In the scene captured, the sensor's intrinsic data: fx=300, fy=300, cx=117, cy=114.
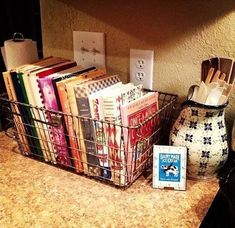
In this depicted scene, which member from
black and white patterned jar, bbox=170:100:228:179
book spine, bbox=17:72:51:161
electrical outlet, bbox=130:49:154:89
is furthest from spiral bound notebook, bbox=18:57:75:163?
black and white patterned jar, bbox=170:100:228:179

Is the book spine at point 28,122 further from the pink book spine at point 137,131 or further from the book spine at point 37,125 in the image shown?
the pink book spine at point 137,131

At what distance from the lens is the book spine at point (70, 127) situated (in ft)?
2.48

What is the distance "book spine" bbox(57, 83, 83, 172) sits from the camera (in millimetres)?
755

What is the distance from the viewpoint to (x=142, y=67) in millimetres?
925

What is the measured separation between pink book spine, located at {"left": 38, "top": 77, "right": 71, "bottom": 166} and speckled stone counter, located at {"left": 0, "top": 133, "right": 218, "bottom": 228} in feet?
0.14

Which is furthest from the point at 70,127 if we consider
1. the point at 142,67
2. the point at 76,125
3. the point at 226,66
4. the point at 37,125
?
the point at 226,66

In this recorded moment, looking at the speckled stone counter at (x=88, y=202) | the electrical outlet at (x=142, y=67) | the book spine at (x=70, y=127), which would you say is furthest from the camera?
the electrical outlet at (x=142, y=67)

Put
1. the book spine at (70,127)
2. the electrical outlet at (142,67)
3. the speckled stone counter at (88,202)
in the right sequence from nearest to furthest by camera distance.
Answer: the speckled stone counter at (88,202), the book spine at (70,127), the electrical outlet at (142,67)

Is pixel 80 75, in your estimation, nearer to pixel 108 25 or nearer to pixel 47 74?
pixel 47 74

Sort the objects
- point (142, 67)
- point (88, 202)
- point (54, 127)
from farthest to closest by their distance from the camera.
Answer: point (142, 67) → point (54, 127) → point (88, 202)

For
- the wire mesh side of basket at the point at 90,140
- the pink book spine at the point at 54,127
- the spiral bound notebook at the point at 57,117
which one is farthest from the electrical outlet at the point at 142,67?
the pink book spine at the point at 54,127

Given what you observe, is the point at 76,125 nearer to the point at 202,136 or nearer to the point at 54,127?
the point at 54,127

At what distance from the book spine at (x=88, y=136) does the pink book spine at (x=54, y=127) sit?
2.8 inches

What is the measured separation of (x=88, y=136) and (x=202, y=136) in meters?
0.28
